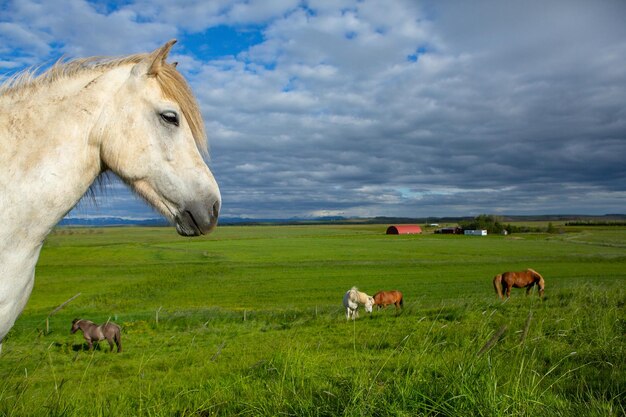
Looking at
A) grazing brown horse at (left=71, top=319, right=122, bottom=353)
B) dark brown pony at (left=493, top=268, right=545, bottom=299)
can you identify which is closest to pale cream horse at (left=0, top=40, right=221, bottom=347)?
grazing brown horse at (left=71, top=319, right=122, bottom=353)

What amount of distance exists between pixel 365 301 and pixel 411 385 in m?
18.5

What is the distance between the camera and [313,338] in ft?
39.6

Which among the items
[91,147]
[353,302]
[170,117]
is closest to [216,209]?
[170,117]

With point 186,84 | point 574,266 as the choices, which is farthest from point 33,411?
point 574,266

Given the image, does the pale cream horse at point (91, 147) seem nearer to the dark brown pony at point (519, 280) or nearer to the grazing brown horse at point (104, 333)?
the grazing brown horse at point (104, 333)

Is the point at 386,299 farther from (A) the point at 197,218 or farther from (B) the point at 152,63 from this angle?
(B) the point at 152,63

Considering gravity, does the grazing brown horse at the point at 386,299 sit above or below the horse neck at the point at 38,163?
below

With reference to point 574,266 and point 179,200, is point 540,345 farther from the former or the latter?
point 574,266

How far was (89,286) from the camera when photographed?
38.3 m

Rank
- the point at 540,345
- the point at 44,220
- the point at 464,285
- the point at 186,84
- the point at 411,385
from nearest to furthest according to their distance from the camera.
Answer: the point at 44,220, the point at 186,84, the point at 411,385, the point at 540,345, the point at 464,285

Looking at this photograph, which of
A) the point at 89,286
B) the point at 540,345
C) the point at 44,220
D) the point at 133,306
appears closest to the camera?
the point at 44,220

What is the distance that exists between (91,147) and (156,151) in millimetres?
321

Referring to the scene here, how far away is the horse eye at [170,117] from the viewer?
2154 millimetres

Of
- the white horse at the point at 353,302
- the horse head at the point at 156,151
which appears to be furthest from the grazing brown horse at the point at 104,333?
the horse head at the point at 156,151
